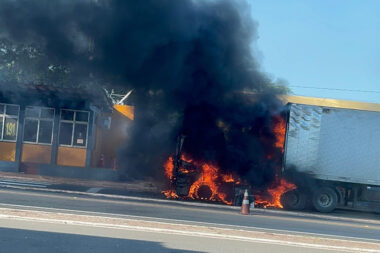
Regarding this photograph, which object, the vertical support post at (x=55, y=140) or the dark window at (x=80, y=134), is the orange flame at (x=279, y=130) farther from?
the vertical support post at (x=55, y=140)

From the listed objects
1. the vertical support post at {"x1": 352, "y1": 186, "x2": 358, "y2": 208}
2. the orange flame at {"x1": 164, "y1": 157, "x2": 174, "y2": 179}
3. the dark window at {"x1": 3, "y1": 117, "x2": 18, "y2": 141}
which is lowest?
the vertical support post at {"x1": 352, "y1": 186, "x2": 358, "y2": 208}

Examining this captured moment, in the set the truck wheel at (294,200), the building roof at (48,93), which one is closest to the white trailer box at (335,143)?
the truck wheel at (294,200)

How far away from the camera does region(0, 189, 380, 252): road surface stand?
7.71 m

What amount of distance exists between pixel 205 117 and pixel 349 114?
16.7 feet

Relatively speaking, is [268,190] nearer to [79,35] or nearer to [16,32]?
[79,35]

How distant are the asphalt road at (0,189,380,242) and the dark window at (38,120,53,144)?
8.63 m

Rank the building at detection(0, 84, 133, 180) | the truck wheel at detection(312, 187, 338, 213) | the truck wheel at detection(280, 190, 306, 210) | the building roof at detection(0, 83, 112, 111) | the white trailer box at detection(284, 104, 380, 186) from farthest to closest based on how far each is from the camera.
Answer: the building at detection(0, 84, 133, 180)
the building roof at detection(0, 83, 112, 111)
the truck wheel at detection(280, 190, 306, 210)
the truck wheel at detection(312, 187, 338, 213)
the white trailer box at detection(284, 104, 380, 186)

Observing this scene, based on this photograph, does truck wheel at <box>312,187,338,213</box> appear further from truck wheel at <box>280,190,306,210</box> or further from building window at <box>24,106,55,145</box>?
building window at <box>24,106,55,145</box>

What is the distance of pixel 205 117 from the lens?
16922 mm

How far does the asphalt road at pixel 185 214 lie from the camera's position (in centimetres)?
1114

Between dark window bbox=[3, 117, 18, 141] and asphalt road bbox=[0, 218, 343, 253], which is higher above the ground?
dark window bbox=[3, 117, 18, 141]

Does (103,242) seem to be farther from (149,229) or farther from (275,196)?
(275,196)

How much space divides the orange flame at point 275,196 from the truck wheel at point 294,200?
0.16 metres

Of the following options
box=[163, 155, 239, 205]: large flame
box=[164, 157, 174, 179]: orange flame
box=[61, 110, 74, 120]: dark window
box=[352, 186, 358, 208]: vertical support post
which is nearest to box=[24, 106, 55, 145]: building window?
box=[61, 110, 74, 120]: dark window
